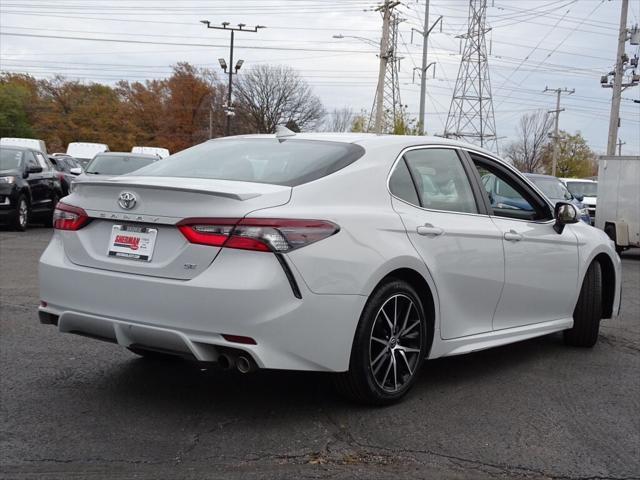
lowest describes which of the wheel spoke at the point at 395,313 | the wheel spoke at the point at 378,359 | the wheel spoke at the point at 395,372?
the wheel spoke at the point at 395,372

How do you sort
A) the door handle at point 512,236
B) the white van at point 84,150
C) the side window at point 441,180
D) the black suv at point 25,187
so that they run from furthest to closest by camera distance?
the white van at point 84,150 < the black suv at point 25,187 < the door handle at point 512,236 < the side window at point 441,180

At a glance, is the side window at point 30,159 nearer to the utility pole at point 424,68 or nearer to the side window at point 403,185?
the side window at point 403,185

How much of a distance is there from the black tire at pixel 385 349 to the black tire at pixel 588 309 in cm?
215

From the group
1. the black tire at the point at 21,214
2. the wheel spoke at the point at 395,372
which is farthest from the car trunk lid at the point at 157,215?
the black tire at the point at 21,214

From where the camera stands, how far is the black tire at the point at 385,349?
4.00 m

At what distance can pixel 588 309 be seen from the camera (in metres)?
6.10

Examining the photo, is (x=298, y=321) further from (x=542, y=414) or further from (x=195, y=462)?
(x=542, y=414)

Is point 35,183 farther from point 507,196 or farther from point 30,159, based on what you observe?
point 507,196

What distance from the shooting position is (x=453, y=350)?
4.71 metres

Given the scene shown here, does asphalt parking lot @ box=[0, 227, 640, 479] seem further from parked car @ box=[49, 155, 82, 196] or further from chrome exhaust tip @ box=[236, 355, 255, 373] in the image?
parked car @ box=[49, 155, 82, 196]

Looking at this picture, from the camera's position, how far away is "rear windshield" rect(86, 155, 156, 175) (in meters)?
16.5

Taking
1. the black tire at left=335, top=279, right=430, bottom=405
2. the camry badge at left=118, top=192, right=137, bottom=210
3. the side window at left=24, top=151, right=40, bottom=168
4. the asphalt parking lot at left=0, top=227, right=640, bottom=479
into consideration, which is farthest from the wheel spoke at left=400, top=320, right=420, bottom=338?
the side window at left=24, top=151, right=40, bottom=168

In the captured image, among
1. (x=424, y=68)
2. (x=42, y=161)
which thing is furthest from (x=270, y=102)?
(x=42, y=161)

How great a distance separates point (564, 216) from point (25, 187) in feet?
41.3
